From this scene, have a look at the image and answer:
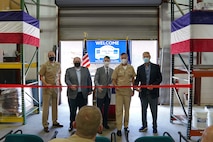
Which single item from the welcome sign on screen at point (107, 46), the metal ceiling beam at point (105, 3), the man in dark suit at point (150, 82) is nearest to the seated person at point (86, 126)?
the man in dark suit at point (150, 82)

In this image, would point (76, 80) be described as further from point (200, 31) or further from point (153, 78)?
point (200, 31)

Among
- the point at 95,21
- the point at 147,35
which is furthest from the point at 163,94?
the point at 95,21

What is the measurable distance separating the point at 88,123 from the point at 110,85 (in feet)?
13.6

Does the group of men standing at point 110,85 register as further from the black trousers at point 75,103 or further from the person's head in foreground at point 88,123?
the person's head in foreground at point 88,123

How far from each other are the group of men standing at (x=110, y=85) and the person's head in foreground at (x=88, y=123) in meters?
3.71

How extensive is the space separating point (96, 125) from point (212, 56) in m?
8.85

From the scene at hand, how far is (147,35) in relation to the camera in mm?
9828

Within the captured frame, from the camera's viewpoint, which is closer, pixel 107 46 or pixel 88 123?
pixel 88 123

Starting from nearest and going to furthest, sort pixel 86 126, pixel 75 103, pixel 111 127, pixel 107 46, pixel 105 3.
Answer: pixel 86 126 < pixel 75 103 < pixel 111 127 < pixel 105 3 < pixel 107 46

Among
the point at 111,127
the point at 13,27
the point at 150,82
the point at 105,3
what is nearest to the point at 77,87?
the point at 111,127

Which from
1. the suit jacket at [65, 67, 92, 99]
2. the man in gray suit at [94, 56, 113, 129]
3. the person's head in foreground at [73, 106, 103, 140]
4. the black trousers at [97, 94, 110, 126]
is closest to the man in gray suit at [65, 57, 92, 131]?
the suit jacket at [65, 67, 92, 99]

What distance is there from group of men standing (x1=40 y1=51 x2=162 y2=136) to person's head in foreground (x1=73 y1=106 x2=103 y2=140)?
3.71 meters

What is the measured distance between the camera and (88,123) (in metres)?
1.84

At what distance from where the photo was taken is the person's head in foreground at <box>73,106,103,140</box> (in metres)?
1.83
